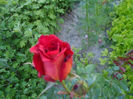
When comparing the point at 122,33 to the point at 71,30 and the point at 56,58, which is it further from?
the point at 56,58

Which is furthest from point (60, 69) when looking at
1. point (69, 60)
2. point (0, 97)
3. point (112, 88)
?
point (0, 97)

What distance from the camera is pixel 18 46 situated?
189cm

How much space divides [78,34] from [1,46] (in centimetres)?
155

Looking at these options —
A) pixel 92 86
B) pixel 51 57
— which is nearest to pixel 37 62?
pixel 51 57

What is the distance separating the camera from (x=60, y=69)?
1.92 ft

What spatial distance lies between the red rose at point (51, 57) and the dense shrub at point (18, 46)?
1002 mm

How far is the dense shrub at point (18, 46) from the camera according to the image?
1551mm

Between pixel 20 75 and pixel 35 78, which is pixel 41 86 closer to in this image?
pixel 35 78

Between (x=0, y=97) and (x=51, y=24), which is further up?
(x=51, y=24)

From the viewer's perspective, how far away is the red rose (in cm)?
53

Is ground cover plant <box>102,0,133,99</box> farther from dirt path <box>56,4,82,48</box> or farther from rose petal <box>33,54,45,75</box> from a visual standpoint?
rose petal <box>33,54,45,75</box>

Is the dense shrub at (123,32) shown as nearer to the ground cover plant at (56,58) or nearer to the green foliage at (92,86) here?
the ground cover plant at (56,58)

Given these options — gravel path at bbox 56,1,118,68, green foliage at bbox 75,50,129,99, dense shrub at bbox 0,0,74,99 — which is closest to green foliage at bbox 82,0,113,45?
gravel path at bbox 56,1,118,68

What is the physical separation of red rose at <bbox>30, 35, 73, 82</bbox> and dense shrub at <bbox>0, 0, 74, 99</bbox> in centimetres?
100
